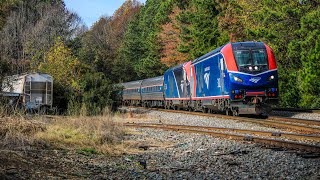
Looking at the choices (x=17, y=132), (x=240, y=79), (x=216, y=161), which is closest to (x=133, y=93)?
(x=240, y=79)

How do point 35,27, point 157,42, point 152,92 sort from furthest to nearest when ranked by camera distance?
point 157,42 < point 35,27 < point 152,92

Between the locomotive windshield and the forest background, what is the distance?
703cm

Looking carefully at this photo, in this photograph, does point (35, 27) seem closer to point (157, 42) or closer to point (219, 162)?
point (157, 42)

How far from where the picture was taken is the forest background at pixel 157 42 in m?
25.2

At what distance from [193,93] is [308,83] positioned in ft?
22.3

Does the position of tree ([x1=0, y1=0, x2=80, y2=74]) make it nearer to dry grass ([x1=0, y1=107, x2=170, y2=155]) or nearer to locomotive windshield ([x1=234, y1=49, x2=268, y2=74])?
locomotive windshield ([x1=234, y1=49, x2=268, y2=74])

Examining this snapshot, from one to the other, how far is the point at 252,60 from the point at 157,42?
117 ft

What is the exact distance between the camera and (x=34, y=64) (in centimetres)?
3594

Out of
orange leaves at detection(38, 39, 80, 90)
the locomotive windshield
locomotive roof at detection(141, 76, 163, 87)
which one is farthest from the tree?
the locomotive windshield

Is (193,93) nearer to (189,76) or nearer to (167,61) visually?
(189,76)

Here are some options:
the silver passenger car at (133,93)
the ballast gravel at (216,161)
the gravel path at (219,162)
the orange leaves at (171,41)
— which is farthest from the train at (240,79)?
the orange leaves at (171,41)

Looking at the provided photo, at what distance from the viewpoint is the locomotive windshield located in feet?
58.5

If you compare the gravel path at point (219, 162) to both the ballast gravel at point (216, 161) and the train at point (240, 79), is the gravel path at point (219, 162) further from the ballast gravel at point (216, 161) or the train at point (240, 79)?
the train at point (240, 79)

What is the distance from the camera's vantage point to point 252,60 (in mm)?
17984
